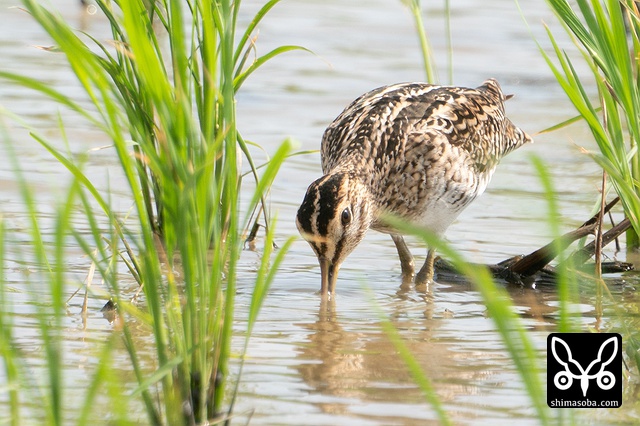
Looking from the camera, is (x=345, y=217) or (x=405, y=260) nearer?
(x=345, y=217)

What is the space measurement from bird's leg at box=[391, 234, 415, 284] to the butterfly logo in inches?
95.4

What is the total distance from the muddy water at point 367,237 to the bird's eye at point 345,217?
1.22ft

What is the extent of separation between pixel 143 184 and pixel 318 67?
22.7ft

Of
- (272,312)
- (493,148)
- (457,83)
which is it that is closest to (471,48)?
(457,83)

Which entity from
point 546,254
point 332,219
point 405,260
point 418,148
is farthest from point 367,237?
point 332,219

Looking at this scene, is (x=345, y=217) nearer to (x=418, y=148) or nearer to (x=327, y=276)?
(x=327, y=276)

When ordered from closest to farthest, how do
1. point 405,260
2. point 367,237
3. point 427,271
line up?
point 427,271, point 405,260, point 367,237

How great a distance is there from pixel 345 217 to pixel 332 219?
198 mm

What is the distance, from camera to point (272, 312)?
6.01m

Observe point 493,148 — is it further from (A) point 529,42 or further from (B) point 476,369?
(A) point 529,42
